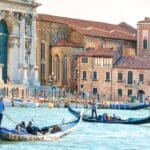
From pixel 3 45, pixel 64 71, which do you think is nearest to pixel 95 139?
pixel 3 45

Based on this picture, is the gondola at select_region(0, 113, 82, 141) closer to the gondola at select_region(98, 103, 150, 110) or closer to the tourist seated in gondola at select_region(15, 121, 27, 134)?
the tourist seated in gondola at select_region(15, 121, 27, 134)

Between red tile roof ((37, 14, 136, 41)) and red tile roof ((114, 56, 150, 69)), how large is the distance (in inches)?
162

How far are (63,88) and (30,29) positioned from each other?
4.55m

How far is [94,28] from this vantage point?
6081cm

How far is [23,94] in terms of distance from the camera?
4844 centimetres

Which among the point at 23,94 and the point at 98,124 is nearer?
the point at 98,124

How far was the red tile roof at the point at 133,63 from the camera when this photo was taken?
180ft

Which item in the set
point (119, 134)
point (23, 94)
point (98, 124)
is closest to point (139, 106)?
point (23, 94)

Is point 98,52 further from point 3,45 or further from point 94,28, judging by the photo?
point 3,45

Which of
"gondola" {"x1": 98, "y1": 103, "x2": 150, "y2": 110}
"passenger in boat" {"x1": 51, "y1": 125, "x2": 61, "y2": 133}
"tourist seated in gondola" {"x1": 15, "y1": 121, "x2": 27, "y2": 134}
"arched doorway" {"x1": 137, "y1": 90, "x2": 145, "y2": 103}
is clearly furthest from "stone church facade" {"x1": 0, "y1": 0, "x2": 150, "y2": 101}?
"tourist seated in gondola" {"x1": 15, "y1": 121, "x2": 27, "y2": 134}

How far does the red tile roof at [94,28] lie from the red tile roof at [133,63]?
4.11 metres

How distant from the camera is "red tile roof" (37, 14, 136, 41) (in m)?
58.7

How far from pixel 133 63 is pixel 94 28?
664cm

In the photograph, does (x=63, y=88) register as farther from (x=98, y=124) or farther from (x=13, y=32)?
(x=98, y=124)
